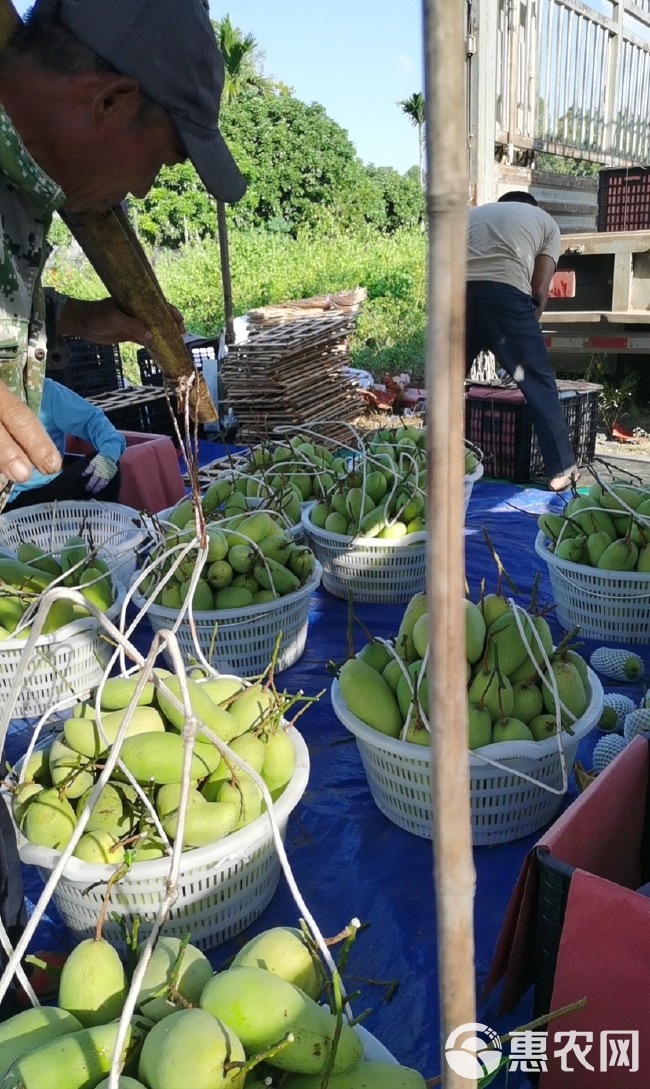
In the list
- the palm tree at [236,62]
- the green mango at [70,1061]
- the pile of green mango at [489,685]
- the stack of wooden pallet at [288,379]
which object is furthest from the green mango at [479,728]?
the palm tree at [236,62]

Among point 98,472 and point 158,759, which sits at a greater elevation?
point 98,472

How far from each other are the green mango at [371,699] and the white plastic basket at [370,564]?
3.36 ft

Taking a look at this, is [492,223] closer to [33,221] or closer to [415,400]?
[415,400]

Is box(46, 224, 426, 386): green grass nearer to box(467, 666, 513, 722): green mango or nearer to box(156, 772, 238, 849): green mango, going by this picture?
box(467, 666, 513, 722): green mango

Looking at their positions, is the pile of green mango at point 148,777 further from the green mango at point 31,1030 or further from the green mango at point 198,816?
the green mango at point 31,1030

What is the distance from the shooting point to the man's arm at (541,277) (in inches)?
173

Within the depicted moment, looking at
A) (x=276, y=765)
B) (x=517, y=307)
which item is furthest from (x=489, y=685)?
(x=517, y=307)

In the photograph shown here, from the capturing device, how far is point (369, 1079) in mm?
858

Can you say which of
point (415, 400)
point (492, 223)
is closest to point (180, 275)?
point (415, 400)

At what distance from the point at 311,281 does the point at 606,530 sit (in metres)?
11.1

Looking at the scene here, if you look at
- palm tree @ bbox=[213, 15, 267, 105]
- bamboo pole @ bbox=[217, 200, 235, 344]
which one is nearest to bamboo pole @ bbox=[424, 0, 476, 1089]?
bamboo pole @ bbox=[217, 200, 235, 344]

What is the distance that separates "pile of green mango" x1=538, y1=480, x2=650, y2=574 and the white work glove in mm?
1859

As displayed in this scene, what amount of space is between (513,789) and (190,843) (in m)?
0.68

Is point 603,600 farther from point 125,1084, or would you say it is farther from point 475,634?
point 125,1084
